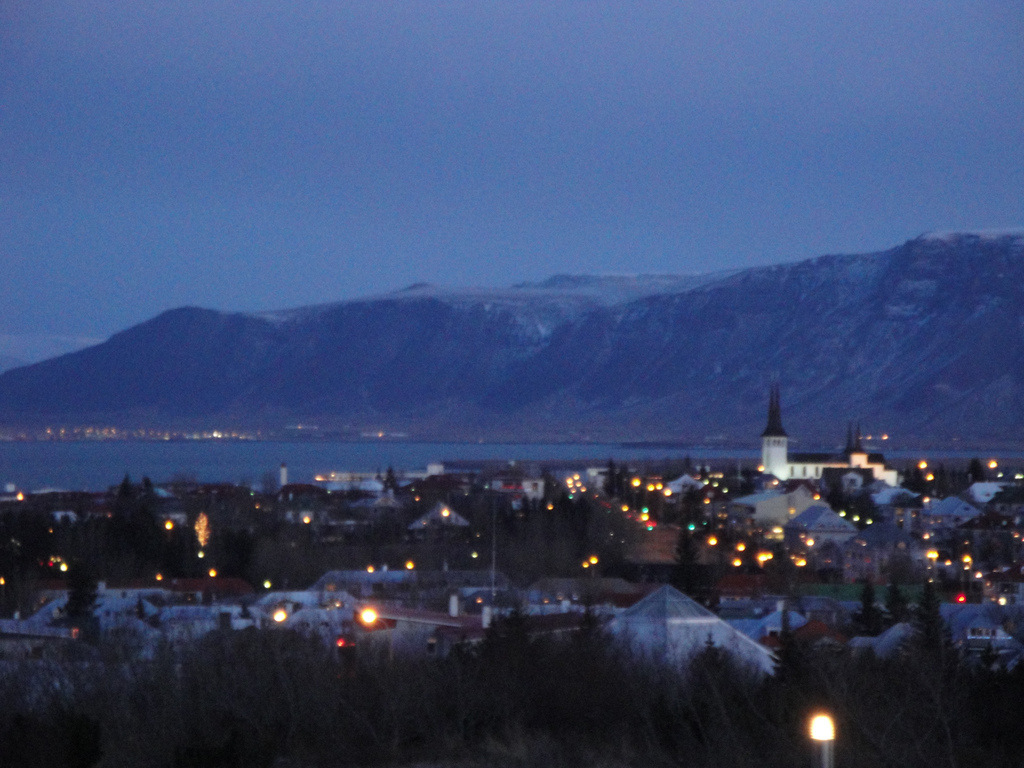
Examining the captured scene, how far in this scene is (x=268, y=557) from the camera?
144 feet

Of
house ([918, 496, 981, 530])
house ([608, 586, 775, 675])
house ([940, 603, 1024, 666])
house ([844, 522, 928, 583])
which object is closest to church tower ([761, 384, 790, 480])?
house ([918, 496, 981, 530])

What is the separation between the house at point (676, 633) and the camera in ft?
70.8

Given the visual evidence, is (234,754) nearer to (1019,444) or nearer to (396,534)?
(396,534)

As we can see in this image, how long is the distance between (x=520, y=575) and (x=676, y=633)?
20008mm

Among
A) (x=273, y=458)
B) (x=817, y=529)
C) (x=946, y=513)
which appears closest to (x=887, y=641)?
(x=817, y=529)

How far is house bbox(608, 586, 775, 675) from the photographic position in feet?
70.8

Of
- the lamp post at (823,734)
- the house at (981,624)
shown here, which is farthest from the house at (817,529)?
the lamp post at (823,734)

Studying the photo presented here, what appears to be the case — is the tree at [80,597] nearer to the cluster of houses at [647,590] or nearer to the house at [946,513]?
the cluster of houses at [647,590]

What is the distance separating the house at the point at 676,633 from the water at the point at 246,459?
79.2 m

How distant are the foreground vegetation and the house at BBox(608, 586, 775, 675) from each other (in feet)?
5.62

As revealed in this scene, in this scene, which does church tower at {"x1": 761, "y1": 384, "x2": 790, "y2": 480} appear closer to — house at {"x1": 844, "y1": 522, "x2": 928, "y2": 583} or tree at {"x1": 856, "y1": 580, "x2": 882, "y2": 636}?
house at {"x1": 844, "y1": 522, "x2": 928, "y2": 583}

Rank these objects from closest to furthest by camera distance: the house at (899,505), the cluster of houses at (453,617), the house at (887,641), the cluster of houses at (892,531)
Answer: the cluster of houses at (453,617) < the house at (887,641) < the cluster of houses at (892,531) < the house at (899,505)

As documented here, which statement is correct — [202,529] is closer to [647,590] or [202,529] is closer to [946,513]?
[647,590]

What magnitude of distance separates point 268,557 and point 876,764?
105 feet
